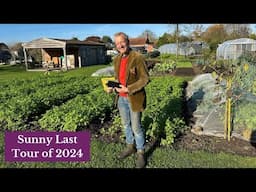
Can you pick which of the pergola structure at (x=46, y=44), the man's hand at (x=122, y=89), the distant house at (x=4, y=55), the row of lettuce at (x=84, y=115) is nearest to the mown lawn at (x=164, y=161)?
the row of lettuce at (x=84, y=115)

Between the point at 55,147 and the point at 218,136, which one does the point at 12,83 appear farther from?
the point at 218,136

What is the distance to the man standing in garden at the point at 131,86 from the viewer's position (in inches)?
114

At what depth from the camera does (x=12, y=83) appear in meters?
8.76

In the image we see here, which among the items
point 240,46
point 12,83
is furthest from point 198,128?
point 12,83

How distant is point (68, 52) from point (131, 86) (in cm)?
1247

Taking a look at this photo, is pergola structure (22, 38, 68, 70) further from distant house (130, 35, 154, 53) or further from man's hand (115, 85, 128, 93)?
man's hand (115, 85, 128, 93)

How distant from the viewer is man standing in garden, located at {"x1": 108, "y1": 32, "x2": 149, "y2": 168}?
9.46 ft

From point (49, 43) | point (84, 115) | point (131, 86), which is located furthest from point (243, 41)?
point (49, 43)

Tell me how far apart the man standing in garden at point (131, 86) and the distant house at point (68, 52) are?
10263mm

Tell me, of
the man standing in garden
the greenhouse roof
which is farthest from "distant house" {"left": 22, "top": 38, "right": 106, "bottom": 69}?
the man standing in garden

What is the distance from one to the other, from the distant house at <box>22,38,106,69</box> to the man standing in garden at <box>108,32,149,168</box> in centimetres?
1026

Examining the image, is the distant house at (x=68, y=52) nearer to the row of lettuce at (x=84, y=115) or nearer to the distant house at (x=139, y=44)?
the distant house at (x=139, y=44)

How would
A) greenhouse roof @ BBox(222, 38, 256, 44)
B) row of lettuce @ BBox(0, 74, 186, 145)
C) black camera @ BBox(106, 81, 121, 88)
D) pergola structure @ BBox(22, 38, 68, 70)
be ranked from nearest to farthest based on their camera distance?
1. black camera @ BBox(106, 81, 121, 88)
2. row of lettuce @ BBox(0, 74, 186, 145)
3. greenhouse roof @ BBox(222, 38, 256, 44)
4. pergola structure @ BBox(22, 38, 68, 70)

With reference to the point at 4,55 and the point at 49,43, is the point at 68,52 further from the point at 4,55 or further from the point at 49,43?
the point at 4,55
